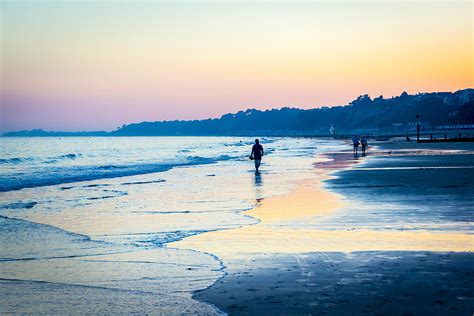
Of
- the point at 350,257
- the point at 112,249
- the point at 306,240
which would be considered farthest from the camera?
the point at 306,240

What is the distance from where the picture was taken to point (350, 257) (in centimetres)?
920

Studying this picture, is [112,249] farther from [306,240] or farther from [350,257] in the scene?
[350,257]

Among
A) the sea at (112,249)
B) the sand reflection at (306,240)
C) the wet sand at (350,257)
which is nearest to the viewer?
the wet sand at (350,257)

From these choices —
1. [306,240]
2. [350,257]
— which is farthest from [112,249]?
[350,257]

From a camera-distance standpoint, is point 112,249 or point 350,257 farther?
point 112,249

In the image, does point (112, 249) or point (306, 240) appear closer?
point (112, 249)

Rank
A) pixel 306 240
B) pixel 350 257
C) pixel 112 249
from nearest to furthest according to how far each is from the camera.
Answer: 1. pixel 350 257
2. pixel 112 249
3. pixel 306 240

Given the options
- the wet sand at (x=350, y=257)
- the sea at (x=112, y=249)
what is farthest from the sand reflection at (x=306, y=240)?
the sea at (x=112, y=249)

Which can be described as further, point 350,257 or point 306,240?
point 306,240

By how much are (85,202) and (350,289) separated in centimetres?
1373

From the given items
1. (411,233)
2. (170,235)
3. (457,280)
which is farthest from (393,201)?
(457,280)

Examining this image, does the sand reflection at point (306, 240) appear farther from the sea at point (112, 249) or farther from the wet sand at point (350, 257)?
the sea at point (112, 249)

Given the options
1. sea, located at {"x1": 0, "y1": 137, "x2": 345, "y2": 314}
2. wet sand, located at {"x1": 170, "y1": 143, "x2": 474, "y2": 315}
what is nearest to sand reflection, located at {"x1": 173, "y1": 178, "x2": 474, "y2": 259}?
wet sand, located at {"x1": 170, "y1": 143, "x2": 474, "y2": 315}

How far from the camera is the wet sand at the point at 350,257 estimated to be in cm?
664
